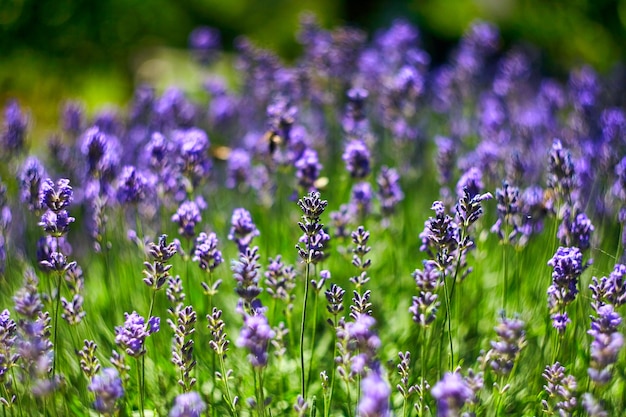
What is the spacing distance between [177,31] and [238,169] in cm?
984

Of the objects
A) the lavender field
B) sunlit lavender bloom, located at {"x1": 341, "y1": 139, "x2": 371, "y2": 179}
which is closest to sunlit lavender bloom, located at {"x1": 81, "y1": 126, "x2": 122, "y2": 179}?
the lavender field

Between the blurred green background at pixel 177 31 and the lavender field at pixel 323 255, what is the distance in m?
2.80

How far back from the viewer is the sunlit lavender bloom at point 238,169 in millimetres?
4195

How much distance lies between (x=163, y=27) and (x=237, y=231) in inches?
403

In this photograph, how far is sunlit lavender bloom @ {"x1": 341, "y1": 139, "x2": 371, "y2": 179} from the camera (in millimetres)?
3408

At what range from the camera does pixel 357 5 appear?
42.4 ft

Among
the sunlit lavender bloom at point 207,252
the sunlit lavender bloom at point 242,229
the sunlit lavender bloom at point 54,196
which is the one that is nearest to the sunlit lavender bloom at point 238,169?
the sunlit lavender bloom at point 242,229

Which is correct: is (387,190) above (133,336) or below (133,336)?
below

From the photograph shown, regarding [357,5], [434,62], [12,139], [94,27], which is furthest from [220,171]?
[357,5]

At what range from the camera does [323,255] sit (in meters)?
3.01

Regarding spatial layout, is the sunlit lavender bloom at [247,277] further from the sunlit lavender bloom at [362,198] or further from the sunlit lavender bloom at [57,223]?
the sunlit lavender bloom at [362,198]

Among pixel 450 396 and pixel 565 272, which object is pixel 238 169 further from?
pixel 450 396

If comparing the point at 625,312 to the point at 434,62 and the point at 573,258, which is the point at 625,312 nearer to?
the point at 573,258

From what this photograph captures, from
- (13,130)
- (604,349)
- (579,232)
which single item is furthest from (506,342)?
(13,130)
